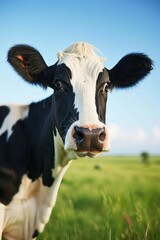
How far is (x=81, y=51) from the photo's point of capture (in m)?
3.40

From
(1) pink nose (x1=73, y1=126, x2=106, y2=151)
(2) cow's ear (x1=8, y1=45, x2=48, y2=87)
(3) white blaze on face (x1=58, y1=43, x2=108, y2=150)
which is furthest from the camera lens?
(2) cow's ear (x1=8, y1=45, x2=48, y2=87)

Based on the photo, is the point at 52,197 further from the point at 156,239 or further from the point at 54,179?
the point at 156,239

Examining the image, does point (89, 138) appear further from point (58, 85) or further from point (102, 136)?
point (58, 85)

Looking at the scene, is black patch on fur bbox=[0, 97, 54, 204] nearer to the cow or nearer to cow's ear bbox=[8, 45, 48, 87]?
the cow

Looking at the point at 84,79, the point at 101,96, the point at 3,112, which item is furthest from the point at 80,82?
the point at 3,112

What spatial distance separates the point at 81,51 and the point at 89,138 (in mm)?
1071

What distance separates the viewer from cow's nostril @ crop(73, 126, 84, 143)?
2636 millimetres

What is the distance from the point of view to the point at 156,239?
383cm

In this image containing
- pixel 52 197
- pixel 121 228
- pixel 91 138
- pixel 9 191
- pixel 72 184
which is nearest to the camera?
pixel 91 138

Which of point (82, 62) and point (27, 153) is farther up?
point (82, 62)

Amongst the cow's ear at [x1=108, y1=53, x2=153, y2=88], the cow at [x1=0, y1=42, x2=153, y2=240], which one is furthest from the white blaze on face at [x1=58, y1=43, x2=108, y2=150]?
the cow's ear at [x1=108, y1=53, x2=153, y2=88]

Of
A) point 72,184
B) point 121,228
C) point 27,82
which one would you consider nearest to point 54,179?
point 27,82

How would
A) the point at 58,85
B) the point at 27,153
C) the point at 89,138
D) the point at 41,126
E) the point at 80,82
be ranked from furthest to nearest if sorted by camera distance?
the point at 41,126 → the point at 27,153 → the point at 58,85 → the point at 80,82 → the point at 89,138

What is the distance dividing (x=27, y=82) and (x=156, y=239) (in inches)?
77.7
